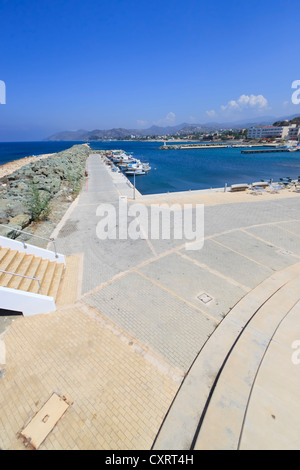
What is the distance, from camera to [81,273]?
9445 mm

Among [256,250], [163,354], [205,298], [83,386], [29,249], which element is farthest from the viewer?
[256,250]

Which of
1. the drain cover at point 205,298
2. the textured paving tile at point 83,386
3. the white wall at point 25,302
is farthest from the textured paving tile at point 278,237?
the white wall at point 25,302

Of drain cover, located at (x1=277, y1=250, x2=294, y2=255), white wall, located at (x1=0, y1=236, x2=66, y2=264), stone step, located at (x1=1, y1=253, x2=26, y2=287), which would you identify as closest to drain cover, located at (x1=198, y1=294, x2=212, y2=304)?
drain cover, located at (x1=277, y1=250, x2=294, y2=255)

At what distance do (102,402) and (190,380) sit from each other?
2150 millimetres

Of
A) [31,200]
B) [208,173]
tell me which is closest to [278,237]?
[31,200]

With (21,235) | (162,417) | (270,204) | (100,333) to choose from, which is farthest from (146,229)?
(270,204)

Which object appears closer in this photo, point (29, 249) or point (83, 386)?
point (83, 386)

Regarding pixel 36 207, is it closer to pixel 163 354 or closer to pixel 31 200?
pixel 31 200

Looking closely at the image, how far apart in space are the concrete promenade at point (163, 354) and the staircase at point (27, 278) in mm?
514

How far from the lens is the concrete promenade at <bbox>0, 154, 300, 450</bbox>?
434 cm

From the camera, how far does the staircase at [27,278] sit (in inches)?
269

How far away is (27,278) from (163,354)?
5.53 metres

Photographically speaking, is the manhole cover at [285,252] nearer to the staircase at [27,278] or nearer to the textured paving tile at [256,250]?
the textured paving tile at [256,250]

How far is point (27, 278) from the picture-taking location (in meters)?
7.74
